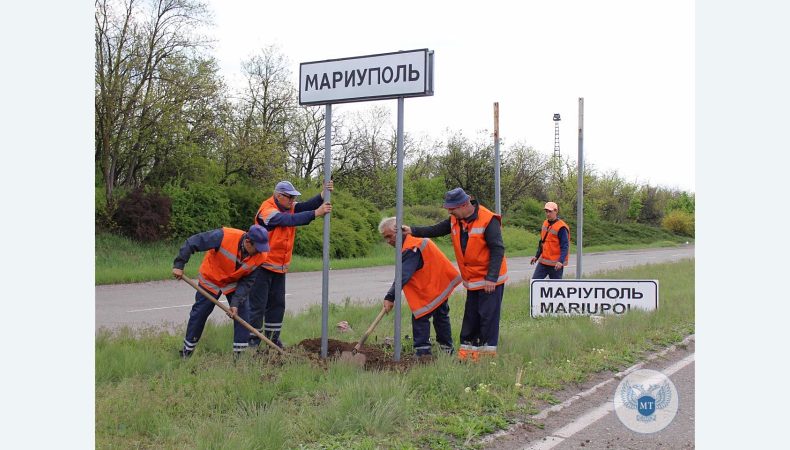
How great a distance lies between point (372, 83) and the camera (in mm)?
6551

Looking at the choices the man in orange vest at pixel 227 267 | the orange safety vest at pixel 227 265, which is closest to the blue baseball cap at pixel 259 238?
the man in orange vest at pixel 227 267

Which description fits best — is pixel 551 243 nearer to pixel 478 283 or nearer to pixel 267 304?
pixel 478 283

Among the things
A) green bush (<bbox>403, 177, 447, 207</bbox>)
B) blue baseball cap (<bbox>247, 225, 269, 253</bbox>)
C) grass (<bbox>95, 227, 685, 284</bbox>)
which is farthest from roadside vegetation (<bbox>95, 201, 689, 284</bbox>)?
blue baseball cap (<bbox>247, 225, 269, 253</bbox>)

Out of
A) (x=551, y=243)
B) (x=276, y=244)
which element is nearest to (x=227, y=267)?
(x=276, y=244)

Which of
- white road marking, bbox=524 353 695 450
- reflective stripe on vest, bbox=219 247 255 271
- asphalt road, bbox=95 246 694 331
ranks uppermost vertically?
reflective stripe on vest, bbox=219 247 255 271

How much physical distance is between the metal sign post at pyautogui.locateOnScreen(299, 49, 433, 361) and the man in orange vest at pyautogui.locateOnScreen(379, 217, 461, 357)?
0.46 meters

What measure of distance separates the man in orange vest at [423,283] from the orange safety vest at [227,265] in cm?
138

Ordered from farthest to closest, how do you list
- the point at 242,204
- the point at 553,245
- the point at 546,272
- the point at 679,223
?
the point at 679,223, the point at 242,204, the point at 546,272, the point at 553,245

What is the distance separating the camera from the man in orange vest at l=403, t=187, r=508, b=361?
711 cm

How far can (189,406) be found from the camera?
17.3ft

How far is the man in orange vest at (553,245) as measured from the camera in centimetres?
1146

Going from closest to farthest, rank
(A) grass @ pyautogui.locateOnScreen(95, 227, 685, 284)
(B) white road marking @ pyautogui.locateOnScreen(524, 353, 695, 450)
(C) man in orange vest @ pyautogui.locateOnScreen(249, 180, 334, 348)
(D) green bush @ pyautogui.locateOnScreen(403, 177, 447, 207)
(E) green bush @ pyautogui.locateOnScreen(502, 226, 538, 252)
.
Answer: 1. (B) white road marking @ pyautogui.locateOnScreen(524, 353, 695, 450)
2. (C) man in orange vest @ pyautogui.locateOnScreen(249, 180, 334, 348)
3. (A) grass @ pyautogui.locateOnScreen(95, 227, 685, 284)
4. (E) green bush @ pyautogui.locateOnScreen(502, 226, 538, 252)
5. (D) green bush @ pyautogui.locateOnScreen(403, 177, 447, 207)

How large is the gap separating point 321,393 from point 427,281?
6.91 feet

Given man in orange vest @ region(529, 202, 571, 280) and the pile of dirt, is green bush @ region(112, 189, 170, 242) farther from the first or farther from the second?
the pile of dirt
